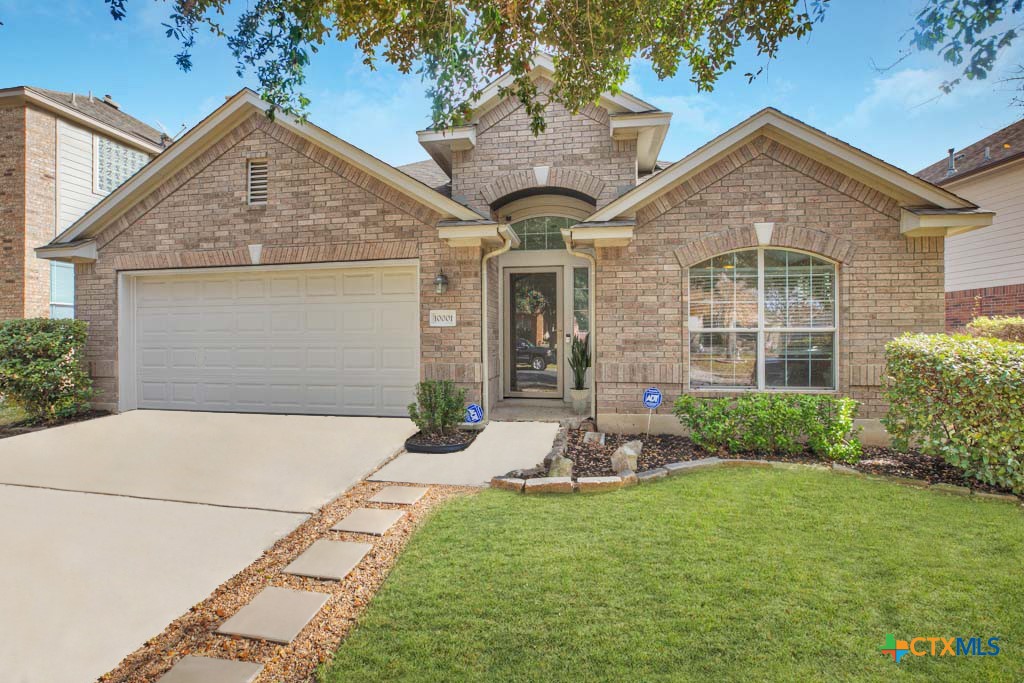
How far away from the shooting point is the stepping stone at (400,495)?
4832mm

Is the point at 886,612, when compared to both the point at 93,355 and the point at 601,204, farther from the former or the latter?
the point at 93,355

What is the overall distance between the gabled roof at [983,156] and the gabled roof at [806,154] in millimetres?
6656

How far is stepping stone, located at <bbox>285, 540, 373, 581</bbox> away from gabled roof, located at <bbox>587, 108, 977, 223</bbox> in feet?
17.1

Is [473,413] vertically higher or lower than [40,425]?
higher

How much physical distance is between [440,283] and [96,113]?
13706 millimetres

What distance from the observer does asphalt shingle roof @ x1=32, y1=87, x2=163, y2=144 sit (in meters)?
13.9

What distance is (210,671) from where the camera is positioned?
8.08ft

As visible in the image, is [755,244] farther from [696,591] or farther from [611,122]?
[696,591]

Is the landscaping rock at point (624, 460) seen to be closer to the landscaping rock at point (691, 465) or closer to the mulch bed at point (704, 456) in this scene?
the mulch bed at point (704, 456)

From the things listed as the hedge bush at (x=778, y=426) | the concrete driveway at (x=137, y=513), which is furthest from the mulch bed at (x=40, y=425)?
the hedge bush at (x=778, y=426)

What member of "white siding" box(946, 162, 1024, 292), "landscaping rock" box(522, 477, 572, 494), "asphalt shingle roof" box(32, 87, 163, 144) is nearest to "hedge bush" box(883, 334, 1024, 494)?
"landscaping rock" box(522, 477, 572, 494)

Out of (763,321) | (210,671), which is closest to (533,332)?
(763,321)

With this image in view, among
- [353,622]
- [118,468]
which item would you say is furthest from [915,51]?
[118,468]

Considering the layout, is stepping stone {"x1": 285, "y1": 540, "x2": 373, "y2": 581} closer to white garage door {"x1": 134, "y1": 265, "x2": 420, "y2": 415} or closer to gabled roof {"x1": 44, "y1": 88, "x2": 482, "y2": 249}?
white garage door {"x1": 134, "y1": 265, "x2": 420, "y2": 415}
